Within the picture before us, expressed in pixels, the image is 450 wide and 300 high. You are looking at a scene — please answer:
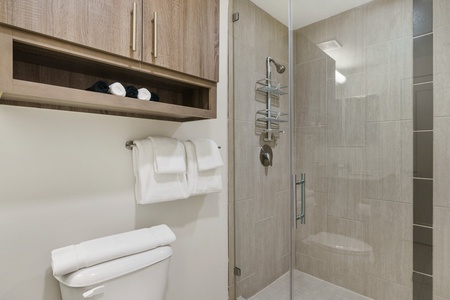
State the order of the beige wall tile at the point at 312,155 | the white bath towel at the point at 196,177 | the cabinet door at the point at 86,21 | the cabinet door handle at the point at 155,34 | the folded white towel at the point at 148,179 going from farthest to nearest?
the beige wall tile at the point at 312,155 → the white bath towel at the point at 196,177 → the folded white towel at the point at 148,179 → the cabinet door handle at the point at 155,34 → the cabinet door at the point at 86,21

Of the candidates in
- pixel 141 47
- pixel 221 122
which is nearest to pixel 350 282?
pixel 221 122

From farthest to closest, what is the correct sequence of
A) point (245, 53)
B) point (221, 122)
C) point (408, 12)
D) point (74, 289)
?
point (245, 53), point (221, 122), point (408, 12), point (74, 289)

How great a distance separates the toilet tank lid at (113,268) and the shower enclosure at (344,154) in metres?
0.73

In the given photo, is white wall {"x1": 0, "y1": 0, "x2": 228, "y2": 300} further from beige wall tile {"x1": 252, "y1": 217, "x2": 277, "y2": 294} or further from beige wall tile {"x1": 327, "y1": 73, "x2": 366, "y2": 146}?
beige wall tile {"x1": 327, "y1": 73, "x2": 366, "y2": 146}

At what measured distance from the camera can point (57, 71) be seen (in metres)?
0.96

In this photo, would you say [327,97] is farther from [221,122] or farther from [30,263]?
[30,263]

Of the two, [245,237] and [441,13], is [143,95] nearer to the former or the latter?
[245,237]

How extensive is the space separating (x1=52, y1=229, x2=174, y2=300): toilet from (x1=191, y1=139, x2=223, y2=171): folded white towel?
45 cm

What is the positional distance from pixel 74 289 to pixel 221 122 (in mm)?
1127

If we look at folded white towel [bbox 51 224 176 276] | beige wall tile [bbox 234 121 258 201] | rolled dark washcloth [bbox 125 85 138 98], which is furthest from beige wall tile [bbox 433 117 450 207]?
rolled dark washcloth [bbox 125 85 138 98]

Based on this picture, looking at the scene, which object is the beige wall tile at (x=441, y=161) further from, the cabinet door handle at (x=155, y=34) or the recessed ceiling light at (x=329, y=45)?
the cabinet door handle at (x=155, y=34)

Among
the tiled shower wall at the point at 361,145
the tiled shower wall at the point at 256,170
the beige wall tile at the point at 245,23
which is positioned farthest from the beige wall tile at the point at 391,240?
the beige wall tile at the point at 245,23

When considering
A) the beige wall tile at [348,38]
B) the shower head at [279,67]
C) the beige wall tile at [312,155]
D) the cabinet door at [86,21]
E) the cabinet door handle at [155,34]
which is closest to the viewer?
the cabinet door at [86,21]

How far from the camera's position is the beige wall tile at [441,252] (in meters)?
1.36
